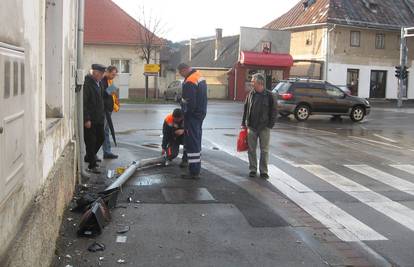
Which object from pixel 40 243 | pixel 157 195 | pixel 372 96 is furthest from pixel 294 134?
pixel 372 96

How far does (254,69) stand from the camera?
45.4 metres

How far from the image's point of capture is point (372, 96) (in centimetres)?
4784

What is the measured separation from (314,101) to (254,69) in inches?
855

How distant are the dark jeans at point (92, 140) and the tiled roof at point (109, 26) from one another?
119 ft

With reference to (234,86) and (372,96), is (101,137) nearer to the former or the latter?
(234,86)

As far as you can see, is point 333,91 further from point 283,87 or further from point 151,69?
point 151,69

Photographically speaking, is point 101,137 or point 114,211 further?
point 101,137

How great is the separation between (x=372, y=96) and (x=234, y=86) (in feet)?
38.8

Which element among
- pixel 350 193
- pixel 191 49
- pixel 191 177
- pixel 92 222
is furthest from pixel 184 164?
pixel 191 49

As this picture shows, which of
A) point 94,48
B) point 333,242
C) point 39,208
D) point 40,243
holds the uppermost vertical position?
point 94,48

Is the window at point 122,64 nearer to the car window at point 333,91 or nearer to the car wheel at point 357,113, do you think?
the car window at point 333,91

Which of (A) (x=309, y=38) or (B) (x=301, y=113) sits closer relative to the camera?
(B) (x=301, y=113)

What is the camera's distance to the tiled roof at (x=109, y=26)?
1775 inches

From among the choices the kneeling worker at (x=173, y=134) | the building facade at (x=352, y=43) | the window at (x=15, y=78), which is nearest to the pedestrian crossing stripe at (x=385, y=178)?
the kneeling worker at (x=173, y=134)
